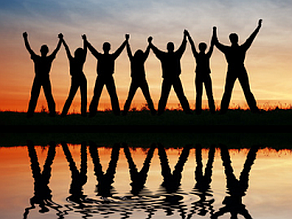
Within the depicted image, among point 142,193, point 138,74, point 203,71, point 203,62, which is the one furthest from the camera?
point 138,74

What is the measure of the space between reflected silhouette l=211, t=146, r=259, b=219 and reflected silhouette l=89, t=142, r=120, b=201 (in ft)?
4.64

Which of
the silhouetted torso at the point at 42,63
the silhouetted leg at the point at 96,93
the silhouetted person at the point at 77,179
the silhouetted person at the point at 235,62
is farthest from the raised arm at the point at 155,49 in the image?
the silhouetted person at the point at 77,179

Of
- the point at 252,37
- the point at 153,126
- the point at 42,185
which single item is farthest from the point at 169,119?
the point at 42,185

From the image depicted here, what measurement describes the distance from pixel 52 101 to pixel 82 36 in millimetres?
2845

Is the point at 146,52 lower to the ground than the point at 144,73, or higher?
higher

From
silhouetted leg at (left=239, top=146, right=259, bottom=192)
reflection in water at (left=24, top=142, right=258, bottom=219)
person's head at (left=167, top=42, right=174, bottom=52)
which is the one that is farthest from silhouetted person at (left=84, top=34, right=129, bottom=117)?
reflection in water at (left=24, top=142, right=258, bottom=219)

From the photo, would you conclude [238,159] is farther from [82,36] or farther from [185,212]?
[82,36]

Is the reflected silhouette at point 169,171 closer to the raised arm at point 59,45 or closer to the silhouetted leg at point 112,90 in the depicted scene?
the silhouetted leg at point 112,90

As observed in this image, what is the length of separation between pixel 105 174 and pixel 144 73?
1022 cm

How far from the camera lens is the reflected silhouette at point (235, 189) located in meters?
4.73

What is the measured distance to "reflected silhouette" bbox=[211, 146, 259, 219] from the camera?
15.5 feet

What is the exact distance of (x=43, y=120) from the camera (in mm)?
17344

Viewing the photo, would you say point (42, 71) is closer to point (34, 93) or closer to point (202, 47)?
point (34, 93)

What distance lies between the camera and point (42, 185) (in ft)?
20.9
